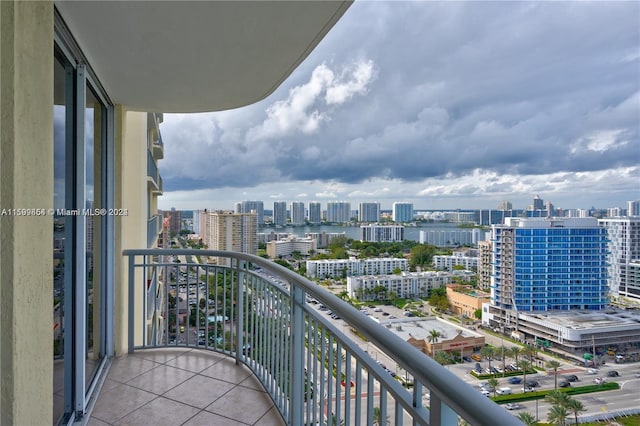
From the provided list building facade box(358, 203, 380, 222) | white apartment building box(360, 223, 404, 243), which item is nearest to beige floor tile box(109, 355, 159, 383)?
white apartment building box(360, 223, 404, 243)

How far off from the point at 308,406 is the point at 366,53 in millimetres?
10641

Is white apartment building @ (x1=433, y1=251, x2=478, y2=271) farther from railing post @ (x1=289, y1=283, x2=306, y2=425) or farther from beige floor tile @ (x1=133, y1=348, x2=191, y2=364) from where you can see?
beige floor tile @ (x1=133, y1=348, x2=191, y2=364)

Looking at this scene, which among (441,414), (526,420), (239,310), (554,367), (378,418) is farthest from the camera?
(239,310)

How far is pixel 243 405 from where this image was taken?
8.42 feet

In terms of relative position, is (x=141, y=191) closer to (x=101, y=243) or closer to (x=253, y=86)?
(x=101, y=243)

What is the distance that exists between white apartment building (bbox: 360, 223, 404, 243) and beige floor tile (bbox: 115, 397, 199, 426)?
2.86m

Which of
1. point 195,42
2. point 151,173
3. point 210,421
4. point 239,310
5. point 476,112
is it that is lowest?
point 210,421

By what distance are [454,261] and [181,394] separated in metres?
2.77

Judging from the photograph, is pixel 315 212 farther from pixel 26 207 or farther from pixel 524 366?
pixel 26 207

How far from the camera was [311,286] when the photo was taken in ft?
5.81

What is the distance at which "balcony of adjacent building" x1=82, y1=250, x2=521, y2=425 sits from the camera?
0.95 metres

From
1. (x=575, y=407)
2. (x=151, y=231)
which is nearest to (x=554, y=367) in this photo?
(x=575, y=407)

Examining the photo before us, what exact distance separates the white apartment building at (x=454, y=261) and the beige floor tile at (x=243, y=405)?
201 cm

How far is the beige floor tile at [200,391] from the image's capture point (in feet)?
8.64
